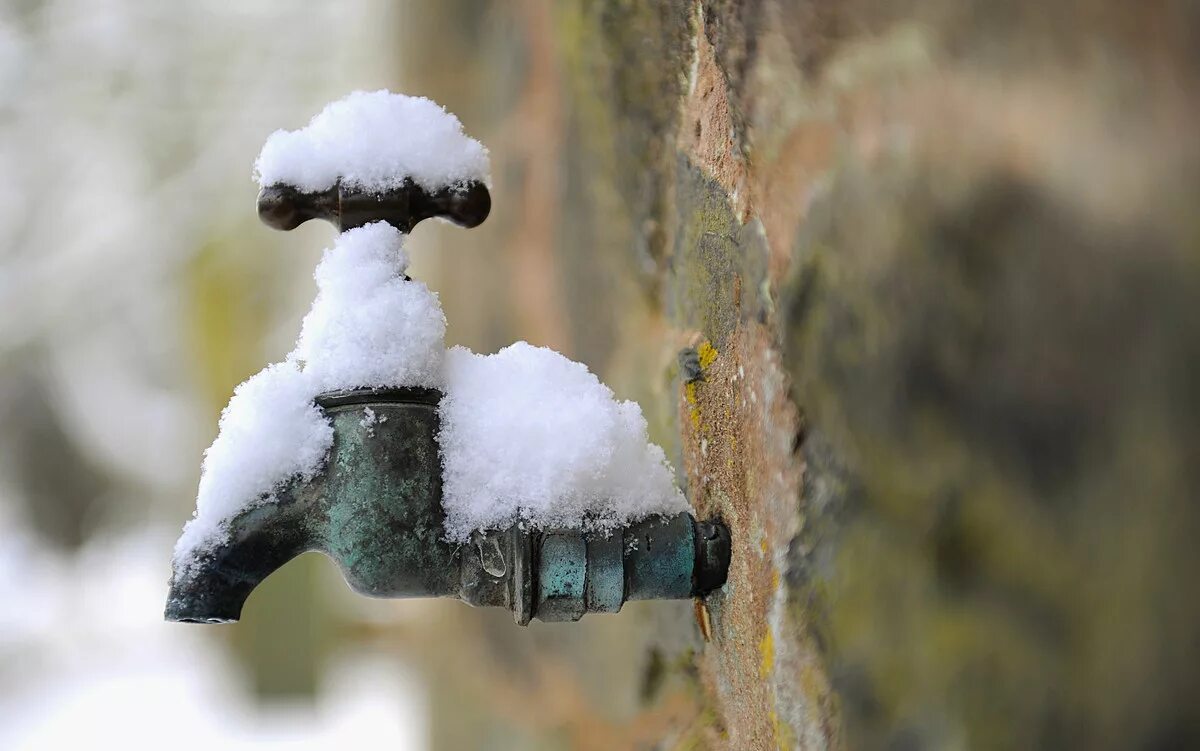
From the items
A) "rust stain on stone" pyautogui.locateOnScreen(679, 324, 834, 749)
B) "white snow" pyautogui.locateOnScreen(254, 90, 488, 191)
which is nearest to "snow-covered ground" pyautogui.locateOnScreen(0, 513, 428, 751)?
"rust stain on stone" pyautogui.locateOnScreen(679, 324, 834, 749)

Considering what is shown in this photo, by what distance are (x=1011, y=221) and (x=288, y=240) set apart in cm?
313

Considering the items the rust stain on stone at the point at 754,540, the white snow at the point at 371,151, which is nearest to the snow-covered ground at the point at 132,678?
the rust stain on stone at the point at 754,540

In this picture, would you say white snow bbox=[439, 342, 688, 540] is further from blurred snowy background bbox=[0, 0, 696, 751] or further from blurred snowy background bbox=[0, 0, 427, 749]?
blurred snowy background bbox=[0, 0, 427, 749]

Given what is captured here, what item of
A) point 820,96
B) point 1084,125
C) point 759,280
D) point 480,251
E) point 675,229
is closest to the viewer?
point 1084,125

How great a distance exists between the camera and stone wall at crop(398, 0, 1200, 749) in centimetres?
26

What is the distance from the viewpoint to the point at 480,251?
1.65 metres

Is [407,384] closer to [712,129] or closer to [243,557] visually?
[243,557]

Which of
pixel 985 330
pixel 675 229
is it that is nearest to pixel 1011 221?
pixel 985 330

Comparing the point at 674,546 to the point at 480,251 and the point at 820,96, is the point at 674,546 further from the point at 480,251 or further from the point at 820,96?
the point at 480,251

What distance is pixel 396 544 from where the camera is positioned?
1.82 feet

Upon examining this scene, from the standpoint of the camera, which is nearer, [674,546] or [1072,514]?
[1072,514]

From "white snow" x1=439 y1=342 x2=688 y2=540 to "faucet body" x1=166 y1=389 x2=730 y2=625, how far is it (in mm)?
11

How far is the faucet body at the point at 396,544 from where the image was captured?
54cm

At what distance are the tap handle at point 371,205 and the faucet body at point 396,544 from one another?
0.11 meters
